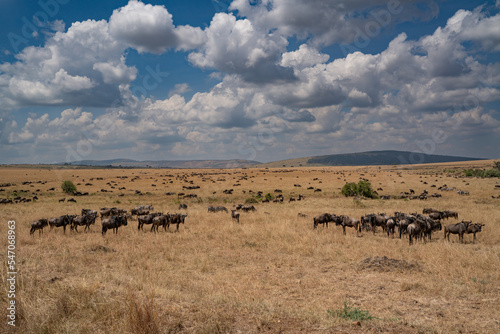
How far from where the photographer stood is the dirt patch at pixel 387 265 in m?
11.6

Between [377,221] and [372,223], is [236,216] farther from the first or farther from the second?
[377,221]

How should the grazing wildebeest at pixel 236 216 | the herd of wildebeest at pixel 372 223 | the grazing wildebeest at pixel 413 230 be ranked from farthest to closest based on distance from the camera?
1. the grazing wildebeest at pixel 236 216
2. the herd of wildebeest at pixel 372 223
3. the grazing wildebeest at pixel 413 230

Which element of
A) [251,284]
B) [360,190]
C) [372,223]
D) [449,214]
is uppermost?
Result: [360,190]

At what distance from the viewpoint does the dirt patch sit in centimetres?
1156

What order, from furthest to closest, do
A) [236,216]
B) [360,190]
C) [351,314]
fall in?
[360,190] → [236,216] → [351,314]

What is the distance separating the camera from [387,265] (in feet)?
38.6

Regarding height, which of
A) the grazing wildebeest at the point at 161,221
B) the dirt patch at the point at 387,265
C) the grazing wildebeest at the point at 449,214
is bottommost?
the grazing wildebeest at the point at 449,214

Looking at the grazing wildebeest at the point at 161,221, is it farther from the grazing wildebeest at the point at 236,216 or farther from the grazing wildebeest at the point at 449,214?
the grazing wildebeest at the point at 449,214

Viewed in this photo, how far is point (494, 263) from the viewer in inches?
453

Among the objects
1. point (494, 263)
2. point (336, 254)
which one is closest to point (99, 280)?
point (336, 254)

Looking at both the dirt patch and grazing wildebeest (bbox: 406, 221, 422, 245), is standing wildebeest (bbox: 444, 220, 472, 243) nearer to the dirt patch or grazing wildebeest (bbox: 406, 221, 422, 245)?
grazing wildebeest (bbox: 406, 221, 422, 245)

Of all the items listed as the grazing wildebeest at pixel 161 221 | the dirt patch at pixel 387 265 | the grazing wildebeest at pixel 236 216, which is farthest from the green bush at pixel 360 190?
the dirt patch at pixel 387 265

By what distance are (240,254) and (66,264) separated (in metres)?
7.46

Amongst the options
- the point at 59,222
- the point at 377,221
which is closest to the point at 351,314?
the point at 377,221
